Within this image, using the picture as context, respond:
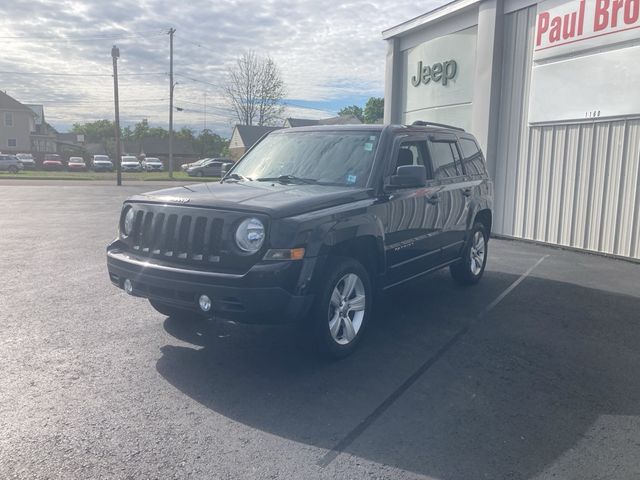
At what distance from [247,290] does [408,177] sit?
6.32 feet

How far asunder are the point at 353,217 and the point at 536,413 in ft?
6.67

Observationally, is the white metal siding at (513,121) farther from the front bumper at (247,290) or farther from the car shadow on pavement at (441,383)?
the front bumper at (247,290)

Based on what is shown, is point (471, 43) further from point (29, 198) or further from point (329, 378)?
point (29, 198)

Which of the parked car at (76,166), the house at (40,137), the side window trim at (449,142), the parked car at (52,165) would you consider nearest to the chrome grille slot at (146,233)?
the side window trim at (449,142)

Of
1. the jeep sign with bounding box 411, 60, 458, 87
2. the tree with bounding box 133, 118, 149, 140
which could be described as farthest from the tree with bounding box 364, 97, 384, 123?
the jeep sign with bounding box 411, 60, 458, 87

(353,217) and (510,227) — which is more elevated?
(353,217)

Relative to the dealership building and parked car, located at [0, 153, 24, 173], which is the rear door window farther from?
parked car, located at [0, 153, 24, 173]

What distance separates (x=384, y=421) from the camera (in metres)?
3.81

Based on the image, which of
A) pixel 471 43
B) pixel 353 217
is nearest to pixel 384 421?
pixel 353 217

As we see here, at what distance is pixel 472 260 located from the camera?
302 inches

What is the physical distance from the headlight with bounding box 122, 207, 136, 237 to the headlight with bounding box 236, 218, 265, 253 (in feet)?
4.00

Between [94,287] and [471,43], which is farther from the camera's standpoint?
[471,43]

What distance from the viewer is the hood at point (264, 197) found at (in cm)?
437

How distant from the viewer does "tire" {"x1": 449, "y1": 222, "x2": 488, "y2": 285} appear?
7434 millimetres
